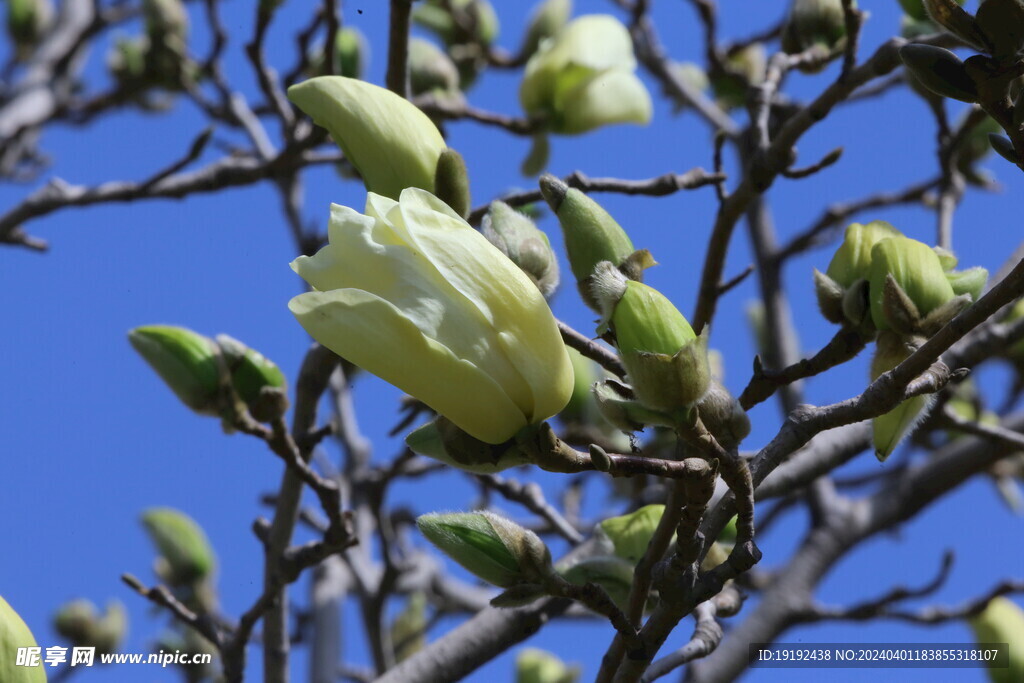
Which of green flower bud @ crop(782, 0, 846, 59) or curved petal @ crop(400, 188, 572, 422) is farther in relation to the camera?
green flower bud @ crop(782, 0, 846, 59)

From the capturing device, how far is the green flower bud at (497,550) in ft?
3.06

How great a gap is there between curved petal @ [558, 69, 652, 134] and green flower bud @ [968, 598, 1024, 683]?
1.01m

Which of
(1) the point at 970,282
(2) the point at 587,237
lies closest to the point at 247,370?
(2) the point at 587,237

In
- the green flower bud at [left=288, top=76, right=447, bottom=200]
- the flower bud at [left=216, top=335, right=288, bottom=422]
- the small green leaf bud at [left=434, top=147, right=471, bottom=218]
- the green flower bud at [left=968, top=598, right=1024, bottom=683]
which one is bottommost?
the green flower bud at [left=968, top=598, right=1024, bottom=683]

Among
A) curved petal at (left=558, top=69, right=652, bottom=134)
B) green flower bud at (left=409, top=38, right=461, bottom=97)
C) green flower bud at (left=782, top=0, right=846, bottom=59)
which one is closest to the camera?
green flower bud at (left=782, top=0, right=846, bottom=59)

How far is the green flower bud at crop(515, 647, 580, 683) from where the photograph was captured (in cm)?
208

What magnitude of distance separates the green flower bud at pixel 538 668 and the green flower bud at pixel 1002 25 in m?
1.60

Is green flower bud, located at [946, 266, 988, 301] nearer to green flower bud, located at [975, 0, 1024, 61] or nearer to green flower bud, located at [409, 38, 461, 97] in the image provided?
green flower bud, located at [975, 0, 1024, 61]

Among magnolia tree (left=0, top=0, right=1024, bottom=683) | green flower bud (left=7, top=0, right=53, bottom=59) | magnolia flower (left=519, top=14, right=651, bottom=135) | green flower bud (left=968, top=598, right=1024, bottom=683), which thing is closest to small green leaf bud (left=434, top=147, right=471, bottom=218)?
magnolia tree (left=0, top=0, right=1024, bottom=683)

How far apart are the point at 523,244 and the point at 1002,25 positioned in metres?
0.43

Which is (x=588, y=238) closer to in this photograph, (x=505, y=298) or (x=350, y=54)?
(x=505, y=298)

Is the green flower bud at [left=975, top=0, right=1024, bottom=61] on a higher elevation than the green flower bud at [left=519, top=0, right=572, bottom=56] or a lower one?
lower

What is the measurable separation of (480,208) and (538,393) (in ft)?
1.41

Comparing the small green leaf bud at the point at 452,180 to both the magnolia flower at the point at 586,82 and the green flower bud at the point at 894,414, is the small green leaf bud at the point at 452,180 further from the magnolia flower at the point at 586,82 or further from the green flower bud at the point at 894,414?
the magnolia flower at the point at 586,82
